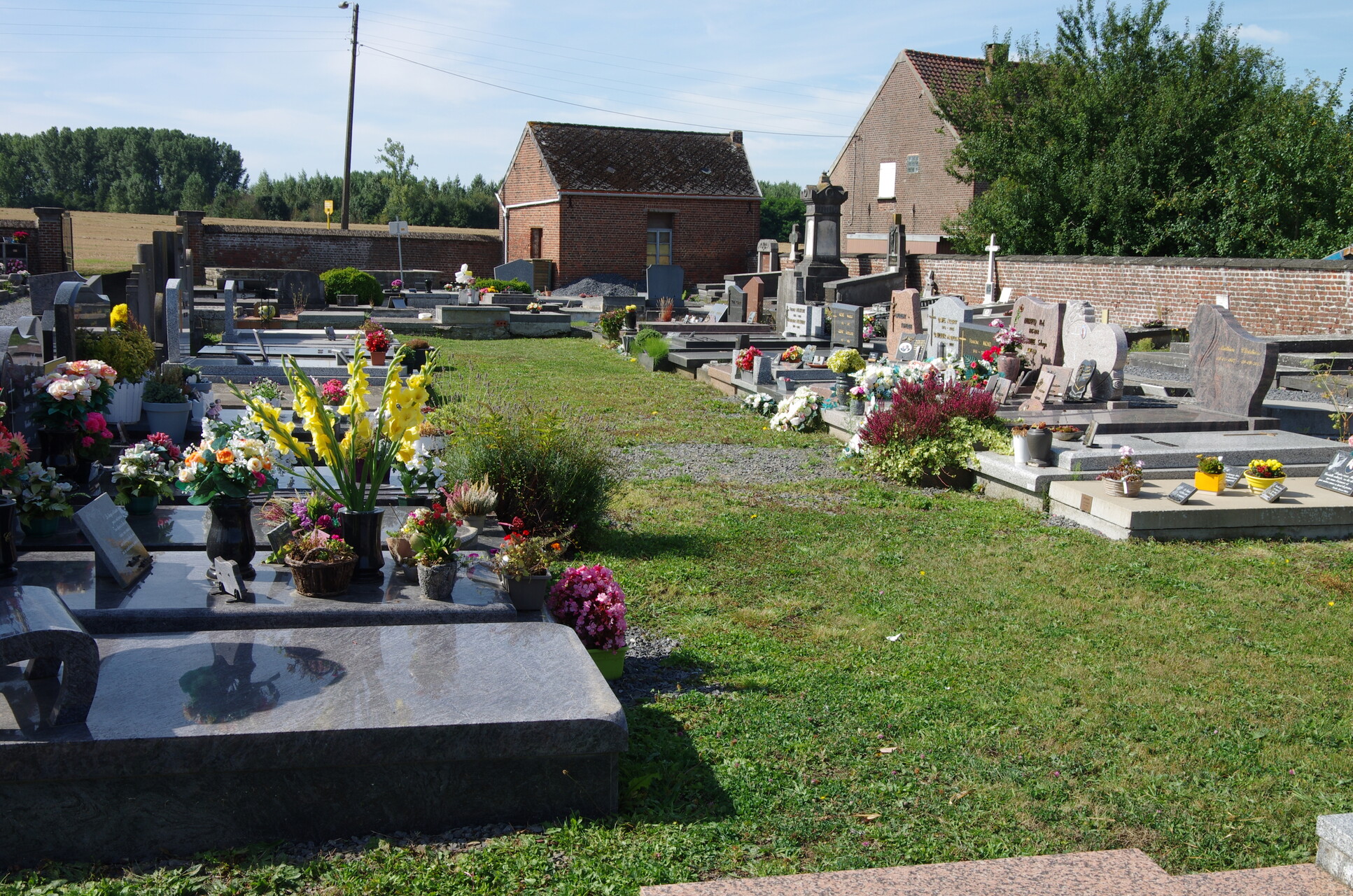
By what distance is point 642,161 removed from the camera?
37875 mm

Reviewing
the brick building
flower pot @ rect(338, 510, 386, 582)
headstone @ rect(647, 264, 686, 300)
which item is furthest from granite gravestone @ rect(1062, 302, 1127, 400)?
the brick building

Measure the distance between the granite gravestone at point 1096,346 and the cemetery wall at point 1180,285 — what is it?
24.1ft

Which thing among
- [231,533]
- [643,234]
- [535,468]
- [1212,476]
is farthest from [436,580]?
[643,234]

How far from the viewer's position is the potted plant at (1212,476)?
774 cm

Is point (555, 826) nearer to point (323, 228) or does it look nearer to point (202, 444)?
point (202, 444)

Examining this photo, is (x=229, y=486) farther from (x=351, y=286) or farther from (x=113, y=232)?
(x=113, y=232)

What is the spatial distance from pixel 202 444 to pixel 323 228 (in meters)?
33.6

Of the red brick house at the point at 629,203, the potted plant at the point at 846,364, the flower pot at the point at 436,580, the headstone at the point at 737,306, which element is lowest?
the flower pot at the point at 436,580

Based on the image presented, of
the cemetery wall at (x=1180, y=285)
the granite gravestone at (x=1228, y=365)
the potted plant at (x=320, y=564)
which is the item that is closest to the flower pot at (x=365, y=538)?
the potted plant at (x=320, y=564)

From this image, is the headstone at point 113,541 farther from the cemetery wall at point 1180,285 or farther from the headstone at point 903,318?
the cemetery wall at point 1180,285

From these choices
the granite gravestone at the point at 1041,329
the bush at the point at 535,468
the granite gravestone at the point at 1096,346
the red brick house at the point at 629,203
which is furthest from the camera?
the red brick house at the point at 629,203

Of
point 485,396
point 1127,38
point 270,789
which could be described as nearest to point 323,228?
point 1127,38

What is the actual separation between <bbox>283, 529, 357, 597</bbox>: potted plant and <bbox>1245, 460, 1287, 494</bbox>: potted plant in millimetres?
6556

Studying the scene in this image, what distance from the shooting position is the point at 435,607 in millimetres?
4500
